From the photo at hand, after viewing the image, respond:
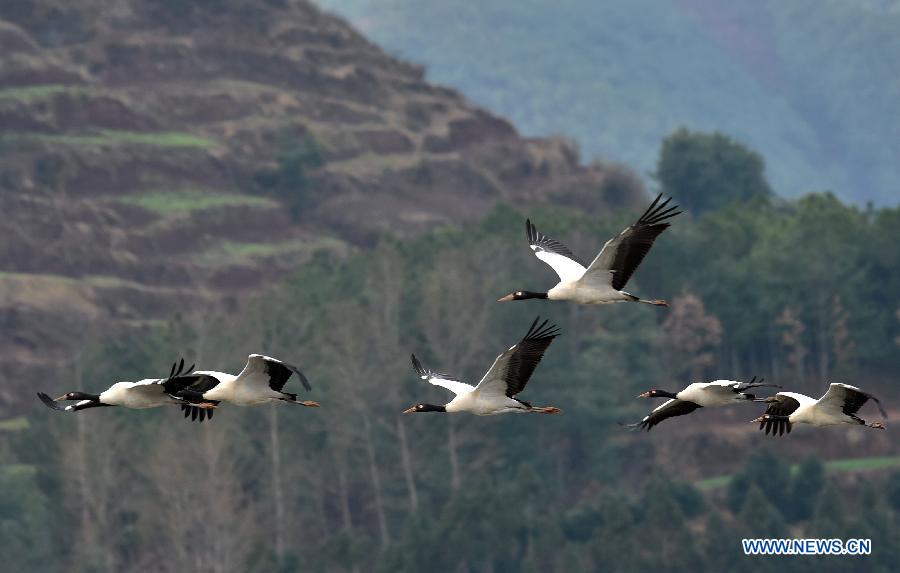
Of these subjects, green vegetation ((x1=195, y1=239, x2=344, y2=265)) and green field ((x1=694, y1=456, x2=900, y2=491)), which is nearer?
green field ((x1=694, y1=456, x2=900, y2=491))

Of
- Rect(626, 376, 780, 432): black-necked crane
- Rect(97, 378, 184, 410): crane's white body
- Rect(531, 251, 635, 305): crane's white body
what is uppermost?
Rect(531, 251, 635, 305): crane's white body

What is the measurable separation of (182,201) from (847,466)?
2608 inches

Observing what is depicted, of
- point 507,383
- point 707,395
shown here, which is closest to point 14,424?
point 507,383

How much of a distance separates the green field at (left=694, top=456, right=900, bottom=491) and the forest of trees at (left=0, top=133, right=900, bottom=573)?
121cm

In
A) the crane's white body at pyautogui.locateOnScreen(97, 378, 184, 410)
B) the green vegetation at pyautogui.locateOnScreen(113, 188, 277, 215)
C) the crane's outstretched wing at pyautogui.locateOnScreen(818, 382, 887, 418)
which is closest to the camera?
the crane's outstretched wing at pyautogui.locateOnScreen(818, 382, 887, 418)

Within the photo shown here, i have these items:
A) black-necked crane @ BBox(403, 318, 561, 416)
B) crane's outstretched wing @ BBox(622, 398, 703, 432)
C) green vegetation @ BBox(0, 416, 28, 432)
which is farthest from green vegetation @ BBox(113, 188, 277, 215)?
crane's outstretched wing @ BBox(622, 398, 703, 432)

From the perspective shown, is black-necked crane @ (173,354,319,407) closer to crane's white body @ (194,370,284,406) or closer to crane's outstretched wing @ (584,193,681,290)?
crane's white body @ (194,370,284,406)

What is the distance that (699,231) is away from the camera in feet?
582

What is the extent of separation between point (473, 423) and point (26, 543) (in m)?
28.8

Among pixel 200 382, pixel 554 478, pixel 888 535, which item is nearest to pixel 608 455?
pixel 554 478

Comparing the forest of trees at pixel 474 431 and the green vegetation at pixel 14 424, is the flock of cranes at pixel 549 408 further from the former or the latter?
the green vegetation at pixel 14 424

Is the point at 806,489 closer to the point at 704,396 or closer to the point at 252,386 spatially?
the point at 704,396

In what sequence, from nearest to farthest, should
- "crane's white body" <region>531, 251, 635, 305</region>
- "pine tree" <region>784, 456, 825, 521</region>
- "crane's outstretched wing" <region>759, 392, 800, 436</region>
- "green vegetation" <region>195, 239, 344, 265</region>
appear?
"crane's outstretched wing" <region>759, 392, 800, 436</region> < "crane's white body" <region>531, 251, 635, 305</region> < "pine tree" <region>784, 456, 825, 521</region> < "green vegetation" <region>195, 239, 344, 265</region>

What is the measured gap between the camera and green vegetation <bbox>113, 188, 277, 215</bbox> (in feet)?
632
